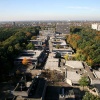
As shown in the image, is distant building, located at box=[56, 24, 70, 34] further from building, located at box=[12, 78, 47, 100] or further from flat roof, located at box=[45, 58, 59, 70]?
building, located at box=[12, 78, 47, 100]

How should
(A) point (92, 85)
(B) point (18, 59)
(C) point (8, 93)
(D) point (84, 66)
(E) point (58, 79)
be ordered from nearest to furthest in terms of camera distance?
(C) point (8, 93), (A) point (92, 85), (E) point (58, 79), (D) point (84, 66), (B) point (18, 59)

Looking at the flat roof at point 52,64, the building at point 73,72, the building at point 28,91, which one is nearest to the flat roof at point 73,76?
the building at point 73,72

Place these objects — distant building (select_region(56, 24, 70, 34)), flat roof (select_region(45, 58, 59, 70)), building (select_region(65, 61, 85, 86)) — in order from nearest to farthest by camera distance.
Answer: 1. building (select_region(65, 61, 85, 86))
2. flat roof (select_region(45, 58, 59, 70))
3. distant building (select_region(56, 24, 70, 34))

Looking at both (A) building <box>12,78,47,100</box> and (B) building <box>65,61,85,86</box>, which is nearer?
(A) building <box>12,78,47,100</box>

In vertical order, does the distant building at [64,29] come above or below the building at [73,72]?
above

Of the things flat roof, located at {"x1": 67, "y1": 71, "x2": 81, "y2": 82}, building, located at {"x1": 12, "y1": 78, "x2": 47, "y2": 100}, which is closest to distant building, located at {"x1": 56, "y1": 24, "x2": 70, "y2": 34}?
flat roof, located at {"x1": 67, "y1": 71, "x2": 81, "y2": 82}

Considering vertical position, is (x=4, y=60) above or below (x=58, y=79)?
above

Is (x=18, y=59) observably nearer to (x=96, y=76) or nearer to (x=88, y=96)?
(x=96, y=76)

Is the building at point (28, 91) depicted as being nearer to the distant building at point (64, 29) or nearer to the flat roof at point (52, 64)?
the flat roof at point (52, 64)

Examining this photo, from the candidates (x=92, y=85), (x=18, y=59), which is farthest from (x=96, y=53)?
(x=18, y=59)

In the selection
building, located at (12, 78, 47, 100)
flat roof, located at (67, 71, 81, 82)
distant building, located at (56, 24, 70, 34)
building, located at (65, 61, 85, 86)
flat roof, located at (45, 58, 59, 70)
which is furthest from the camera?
distant building, located at (56, 24, 70, 34)

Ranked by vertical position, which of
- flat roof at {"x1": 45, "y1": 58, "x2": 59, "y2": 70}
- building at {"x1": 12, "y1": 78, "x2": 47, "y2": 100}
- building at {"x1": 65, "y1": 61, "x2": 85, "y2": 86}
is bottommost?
flat roof at {"x1": 45, "y1": 58, "x2": 59, "y2": 70}
